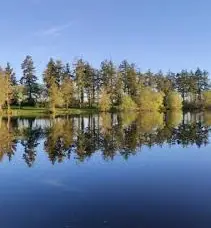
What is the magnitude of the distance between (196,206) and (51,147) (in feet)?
62.5

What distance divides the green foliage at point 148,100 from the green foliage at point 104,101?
1165 centimetres

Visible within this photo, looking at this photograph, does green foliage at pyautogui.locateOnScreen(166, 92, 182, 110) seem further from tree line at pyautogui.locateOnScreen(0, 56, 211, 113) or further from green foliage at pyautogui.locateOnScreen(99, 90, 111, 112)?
green foliage at pyautogui.locateOnScreen(99, 90, 111, 112)

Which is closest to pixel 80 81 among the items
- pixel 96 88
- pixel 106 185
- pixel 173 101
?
pixel 96 88

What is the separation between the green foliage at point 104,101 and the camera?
110 meters

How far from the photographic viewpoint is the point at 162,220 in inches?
495

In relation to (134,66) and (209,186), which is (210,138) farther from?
(134,66)

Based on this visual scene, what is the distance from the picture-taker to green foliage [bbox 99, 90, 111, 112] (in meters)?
110

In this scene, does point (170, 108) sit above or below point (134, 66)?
below

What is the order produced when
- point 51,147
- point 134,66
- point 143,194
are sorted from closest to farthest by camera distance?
point 143,194 → point 51,147 → point 134,66

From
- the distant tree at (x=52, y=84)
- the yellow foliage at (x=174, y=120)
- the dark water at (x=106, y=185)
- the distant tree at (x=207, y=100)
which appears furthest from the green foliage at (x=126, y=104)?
the dark water at (x=106, y=185)

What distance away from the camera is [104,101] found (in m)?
111

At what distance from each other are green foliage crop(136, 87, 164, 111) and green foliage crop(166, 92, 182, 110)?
7.42 m

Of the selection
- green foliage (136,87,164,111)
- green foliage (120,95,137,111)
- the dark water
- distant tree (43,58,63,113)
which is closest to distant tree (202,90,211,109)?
green foliage (136,87,164,111)

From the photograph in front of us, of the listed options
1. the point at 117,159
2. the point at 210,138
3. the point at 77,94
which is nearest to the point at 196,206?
the point at 117,159
